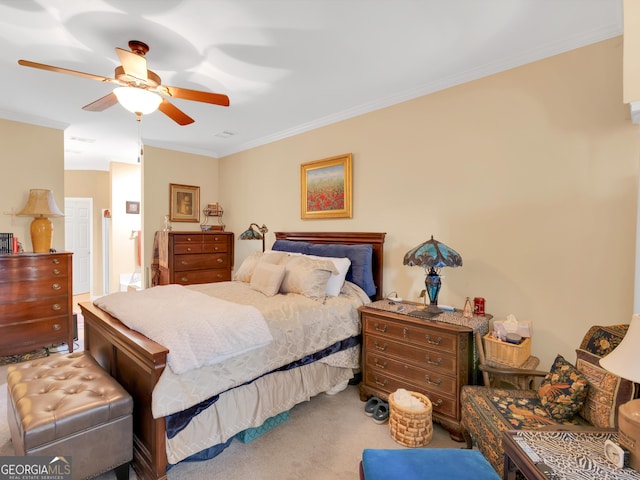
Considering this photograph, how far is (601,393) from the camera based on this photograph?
1497 millimetres

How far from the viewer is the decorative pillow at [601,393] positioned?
141 cm

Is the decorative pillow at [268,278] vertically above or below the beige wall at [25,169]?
below

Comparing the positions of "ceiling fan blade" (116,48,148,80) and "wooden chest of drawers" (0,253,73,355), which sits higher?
"ceiling fan blade" (116,48,148,80)

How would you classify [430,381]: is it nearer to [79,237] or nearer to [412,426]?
[412,426]


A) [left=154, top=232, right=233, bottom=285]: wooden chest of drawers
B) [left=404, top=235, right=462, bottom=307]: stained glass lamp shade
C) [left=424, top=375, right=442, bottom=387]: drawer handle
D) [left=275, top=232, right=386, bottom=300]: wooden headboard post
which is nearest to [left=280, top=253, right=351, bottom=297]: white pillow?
[left=275, top=232, right=386, bottom=300]: wooden headboard post

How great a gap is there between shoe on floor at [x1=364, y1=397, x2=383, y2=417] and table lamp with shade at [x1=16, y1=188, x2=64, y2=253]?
393cm

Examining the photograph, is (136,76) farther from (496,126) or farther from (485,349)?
(485,349)

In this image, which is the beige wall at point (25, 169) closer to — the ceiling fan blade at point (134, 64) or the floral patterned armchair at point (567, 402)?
the ceiling fan blade at point (134, 64)

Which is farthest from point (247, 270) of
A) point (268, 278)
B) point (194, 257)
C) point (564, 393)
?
point (564, 393)

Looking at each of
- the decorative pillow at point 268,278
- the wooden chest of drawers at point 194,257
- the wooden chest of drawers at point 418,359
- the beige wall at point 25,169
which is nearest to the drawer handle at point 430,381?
the wooden chest of drawers at point 418,359

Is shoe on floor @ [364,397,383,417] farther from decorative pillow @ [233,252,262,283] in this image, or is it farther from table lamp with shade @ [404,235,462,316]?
decorative pillow @ [233,252,262,283]

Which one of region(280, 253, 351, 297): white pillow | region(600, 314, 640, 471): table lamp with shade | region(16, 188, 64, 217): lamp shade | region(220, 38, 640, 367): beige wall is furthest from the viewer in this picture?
region(16, 188, 64, 217): lamp shade

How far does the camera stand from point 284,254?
3.33m

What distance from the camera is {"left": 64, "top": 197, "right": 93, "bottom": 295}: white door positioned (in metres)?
6.62
